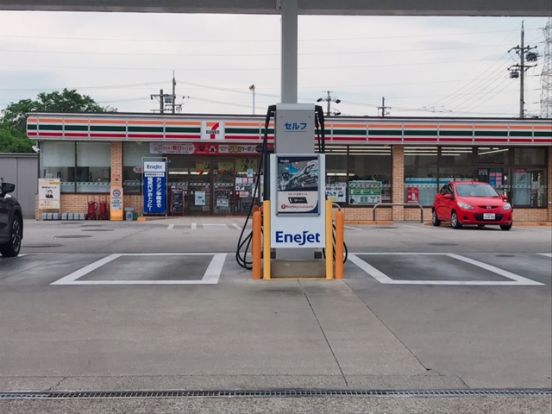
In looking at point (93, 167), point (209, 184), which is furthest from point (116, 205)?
point (209, 184)

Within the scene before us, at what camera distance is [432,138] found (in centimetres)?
2570

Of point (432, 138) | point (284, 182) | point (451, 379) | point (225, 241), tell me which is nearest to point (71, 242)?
point (225, 241)

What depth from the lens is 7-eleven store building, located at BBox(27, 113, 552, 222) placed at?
25016 millimetres

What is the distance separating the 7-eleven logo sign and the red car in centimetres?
951

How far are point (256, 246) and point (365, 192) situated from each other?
694 inches

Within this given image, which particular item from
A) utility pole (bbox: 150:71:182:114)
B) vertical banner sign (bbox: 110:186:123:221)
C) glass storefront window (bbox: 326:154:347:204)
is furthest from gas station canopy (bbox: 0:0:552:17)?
utility pole (bbox: 150:71:182:114)

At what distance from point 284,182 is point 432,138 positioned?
17794mm

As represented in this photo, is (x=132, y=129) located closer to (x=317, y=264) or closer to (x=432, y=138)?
(x=432, y=138)

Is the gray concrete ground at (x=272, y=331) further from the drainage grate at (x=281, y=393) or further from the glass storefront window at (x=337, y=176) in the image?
the glass storefront window at (x=337, y=176)

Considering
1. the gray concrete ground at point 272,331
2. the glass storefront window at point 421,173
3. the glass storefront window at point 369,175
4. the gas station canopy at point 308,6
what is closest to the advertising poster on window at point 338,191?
the glass storefront window at point 369,175

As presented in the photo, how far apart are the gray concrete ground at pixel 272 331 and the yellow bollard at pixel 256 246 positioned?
26cm

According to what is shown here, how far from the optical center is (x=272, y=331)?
6.28m

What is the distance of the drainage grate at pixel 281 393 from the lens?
444cm

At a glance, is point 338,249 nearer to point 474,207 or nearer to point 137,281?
point 137,281
